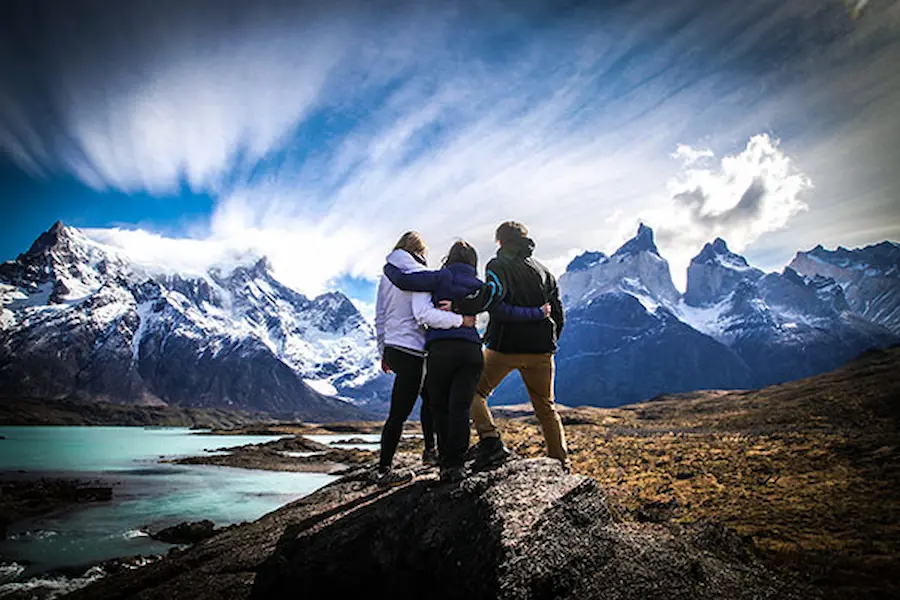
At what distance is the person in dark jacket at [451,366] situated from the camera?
7020 millimetres

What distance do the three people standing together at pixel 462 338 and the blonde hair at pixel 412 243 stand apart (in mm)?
18

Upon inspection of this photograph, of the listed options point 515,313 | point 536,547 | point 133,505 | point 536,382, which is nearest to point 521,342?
point 515,313

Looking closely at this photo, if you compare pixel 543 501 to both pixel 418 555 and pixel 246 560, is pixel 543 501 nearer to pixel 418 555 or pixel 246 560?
pixel 418 555

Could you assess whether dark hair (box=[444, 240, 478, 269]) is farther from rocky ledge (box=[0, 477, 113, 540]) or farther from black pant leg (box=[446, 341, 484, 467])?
rocky ledge (box=[0, 477, 113, 540])

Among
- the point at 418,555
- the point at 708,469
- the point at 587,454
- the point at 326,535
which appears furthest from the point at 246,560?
the point at 587,454

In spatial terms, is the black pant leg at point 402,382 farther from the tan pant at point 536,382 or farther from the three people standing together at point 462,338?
the tan pant at point 536,382

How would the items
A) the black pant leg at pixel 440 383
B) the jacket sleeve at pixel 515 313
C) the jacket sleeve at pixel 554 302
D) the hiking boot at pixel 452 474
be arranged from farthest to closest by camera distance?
the jacket sleeve at pixel 554 302 < the jacket sleeve at pixel 515 313 < the black pant leg at pixel 440 383 < the hiking boot at pixel 452 474

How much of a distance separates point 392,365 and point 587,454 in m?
19.7

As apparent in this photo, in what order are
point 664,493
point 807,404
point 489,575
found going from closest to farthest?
point 489,575, point 664,493, point 807,404

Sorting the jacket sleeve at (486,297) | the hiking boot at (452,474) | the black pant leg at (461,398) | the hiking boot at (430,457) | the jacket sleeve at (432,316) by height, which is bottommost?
the hiking boot at (430,457)

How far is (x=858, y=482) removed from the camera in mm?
11219

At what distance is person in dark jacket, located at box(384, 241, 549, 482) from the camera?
702 cm

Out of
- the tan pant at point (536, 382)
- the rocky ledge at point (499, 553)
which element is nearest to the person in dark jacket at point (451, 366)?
the rocky ledge at point (499, 553)

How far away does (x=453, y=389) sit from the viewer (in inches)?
280
